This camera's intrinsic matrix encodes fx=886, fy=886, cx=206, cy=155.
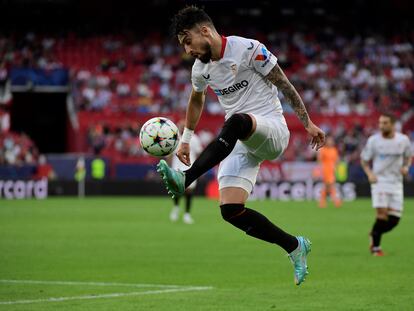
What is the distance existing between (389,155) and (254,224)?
6.85 m

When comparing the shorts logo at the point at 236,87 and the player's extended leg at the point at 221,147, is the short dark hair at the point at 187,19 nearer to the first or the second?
the shorts logo at the point at 236,87

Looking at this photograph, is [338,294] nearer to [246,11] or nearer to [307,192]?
[307,192]

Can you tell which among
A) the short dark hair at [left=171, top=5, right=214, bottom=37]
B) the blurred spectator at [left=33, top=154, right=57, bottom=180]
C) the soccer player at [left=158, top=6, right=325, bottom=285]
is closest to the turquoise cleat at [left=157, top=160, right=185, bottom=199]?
the soccer player at [left=158, top=6, right=325, bottom=285]

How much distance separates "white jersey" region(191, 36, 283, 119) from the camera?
827 cm

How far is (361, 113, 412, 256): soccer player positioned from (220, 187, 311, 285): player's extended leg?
20.1 feet

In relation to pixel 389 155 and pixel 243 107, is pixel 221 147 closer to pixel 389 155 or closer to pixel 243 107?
pixel 243 107

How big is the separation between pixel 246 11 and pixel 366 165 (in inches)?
1302

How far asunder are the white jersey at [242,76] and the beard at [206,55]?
0.08 m

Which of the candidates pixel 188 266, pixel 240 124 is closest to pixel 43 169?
pixel 188 266

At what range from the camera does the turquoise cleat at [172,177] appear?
7301 millimetres

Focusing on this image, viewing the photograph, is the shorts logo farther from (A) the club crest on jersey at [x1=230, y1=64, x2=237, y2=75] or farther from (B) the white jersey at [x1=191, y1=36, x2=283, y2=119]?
(A) the club crest on jersey at [x1=230, y1=64, x2=237, y2=75]

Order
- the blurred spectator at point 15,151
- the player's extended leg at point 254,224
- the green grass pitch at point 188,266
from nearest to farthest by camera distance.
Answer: the player's extended leg at point 254,224, the green grass pitch at point 188,266, the blurred spectator at point 15,151

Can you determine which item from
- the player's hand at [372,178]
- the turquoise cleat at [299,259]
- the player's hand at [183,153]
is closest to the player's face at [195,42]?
the player's hand at [183,153]

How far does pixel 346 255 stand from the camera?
47.3 feet
